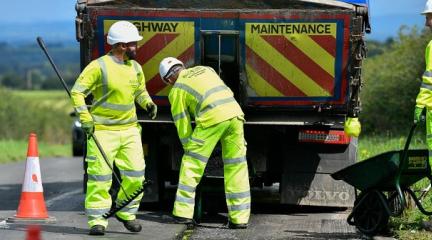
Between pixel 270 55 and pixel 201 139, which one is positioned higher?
pixel 270 55

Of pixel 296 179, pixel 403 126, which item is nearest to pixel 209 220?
→ pixel 296 179

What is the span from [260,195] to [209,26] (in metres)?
3.55

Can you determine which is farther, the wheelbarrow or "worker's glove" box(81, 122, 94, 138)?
"worker's glove" box(81, 122, 94, 138)

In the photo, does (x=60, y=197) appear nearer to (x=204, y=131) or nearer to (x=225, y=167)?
(x=225, y=167)

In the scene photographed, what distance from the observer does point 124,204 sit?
959 cm

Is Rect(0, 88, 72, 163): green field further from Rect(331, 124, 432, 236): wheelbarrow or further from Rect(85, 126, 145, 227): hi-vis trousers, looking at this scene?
Rect(331, 124, 432, 236): wheelbarrow

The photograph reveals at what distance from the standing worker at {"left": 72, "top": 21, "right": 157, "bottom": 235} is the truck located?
905 mm

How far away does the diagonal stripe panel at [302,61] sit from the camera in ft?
34.4

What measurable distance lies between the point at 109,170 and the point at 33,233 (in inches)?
35.0

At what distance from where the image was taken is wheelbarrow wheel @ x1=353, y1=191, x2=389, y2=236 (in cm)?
923

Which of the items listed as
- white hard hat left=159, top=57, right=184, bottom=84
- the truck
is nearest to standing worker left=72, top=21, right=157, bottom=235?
white hard hat left=159, top=57, right=184, bottom=84

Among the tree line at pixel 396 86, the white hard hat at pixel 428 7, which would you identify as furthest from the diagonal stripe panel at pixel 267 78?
the tree line at pixel 396 86

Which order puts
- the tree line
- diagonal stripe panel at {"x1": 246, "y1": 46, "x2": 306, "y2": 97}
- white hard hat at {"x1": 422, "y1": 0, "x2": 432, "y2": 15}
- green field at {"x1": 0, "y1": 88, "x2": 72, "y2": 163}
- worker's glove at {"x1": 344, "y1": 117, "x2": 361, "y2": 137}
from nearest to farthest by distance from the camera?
white hard hat at {"x1": 422, "y1": 0, "x2": 432, "y2": 15}, diagonal stripe panel at {"x1": 246, "y1": 46, "x2": 306, "y2": 97}, worker's glove at {"x1": 344, "y1": 117, "x2": 361, "y2": 137}, the tree line, green field at {"x1": 0, "y1": 88, "x2": 72, "y2": 163}

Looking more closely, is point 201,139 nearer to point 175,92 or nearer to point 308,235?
point 175,92
